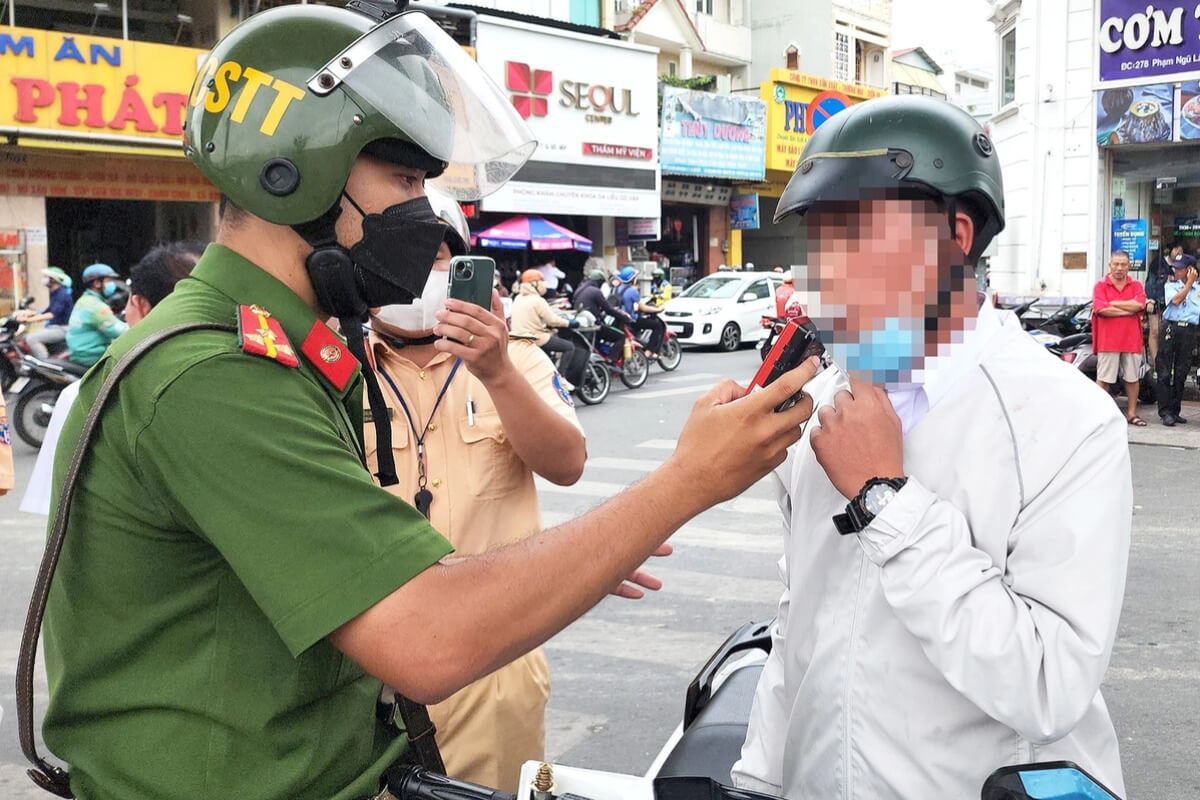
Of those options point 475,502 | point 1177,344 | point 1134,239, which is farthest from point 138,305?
point 1134,239

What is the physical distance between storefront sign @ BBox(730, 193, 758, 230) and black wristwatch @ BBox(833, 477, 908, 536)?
3044 cm

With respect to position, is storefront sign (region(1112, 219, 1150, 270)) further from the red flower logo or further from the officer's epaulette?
the officer's epaulette

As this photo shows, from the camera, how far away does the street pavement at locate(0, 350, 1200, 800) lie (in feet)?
13.5

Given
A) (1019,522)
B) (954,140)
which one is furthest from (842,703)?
(954,140)

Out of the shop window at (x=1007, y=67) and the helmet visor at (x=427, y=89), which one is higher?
the shop window at (x=1007, y=67)

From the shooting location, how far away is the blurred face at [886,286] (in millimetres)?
1616

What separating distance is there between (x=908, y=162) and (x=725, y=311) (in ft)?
65.0

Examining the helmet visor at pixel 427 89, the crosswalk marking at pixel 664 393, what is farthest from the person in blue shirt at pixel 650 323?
the helmet visor at pixel 427 89

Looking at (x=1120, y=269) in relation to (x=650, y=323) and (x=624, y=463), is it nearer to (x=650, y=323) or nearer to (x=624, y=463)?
(x=624, y=463)

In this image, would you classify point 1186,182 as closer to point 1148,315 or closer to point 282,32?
point 1148,315

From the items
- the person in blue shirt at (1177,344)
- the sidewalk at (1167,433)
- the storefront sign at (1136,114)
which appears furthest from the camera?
the storefront sign at (1136,114)

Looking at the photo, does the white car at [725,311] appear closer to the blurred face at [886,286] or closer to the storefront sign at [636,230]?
the storefront sign at [636,230]

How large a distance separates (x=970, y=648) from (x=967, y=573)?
0.10 metres

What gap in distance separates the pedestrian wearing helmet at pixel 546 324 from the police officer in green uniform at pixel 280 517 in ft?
33.6
